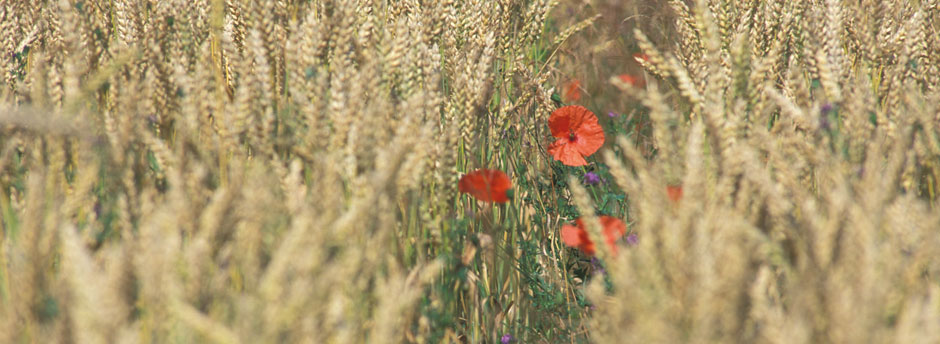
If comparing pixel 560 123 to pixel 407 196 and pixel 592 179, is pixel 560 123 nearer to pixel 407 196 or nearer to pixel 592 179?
pixel 592 179

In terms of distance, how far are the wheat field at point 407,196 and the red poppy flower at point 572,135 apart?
0.69 ft

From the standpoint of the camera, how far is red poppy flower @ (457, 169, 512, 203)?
1604mm

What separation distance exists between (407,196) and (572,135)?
83 centimetres

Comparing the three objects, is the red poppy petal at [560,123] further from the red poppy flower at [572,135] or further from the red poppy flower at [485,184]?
the red poppy flower at [485,184]

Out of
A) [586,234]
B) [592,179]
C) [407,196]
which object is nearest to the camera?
[407,196]

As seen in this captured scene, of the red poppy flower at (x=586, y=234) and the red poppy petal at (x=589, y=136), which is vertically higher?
the red poppy petal at (x=589, y=136)

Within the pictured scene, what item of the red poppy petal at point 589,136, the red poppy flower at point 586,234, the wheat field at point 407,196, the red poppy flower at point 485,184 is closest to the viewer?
the wheat field at point 407,196

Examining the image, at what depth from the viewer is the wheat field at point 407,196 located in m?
0.85

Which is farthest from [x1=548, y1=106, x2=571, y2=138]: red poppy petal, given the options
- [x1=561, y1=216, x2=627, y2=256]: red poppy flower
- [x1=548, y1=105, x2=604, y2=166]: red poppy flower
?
[x1=561, y1=216, x2=627, y2=256]: red poppy flower

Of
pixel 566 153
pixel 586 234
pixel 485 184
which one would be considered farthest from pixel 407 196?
pixel 566 153

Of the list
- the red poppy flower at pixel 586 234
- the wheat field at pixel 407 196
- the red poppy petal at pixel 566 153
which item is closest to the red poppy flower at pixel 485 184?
the wheat field at pixel 407 196

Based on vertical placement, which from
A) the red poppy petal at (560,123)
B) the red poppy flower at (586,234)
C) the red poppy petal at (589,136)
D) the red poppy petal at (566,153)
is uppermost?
the red poppy petal at (560,123)

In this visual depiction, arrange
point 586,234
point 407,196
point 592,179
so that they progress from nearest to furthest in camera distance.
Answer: point 407,196 < point 586,234 < point 592,179

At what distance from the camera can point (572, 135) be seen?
216 centimetres
